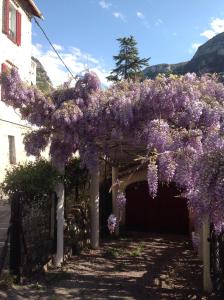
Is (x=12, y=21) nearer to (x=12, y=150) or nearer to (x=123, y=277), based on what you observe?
(x=12, y=150)

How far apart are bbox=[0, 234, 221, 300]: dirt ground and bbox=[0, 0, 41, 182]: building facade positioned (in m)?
8.22

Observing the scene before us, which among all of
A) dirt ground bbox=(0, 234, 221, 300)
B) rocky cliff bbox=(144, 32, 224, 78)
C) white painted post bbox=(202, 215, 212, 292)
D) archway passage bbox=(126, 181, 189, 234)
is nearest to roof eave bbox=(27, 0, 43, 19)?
archway passage bbox=(126, 181, 189, 234)

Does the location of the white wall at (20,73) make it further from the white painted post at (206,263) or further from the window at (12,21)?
the white painted post at (206,263)

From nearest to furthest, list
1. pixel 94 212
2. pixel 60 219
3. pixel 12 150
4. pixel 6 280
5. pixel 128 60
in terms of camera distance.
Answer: pixel 6 280 < pixel 60 219 < pixel 94 212 < pixel 12 150 < pixel 128 60

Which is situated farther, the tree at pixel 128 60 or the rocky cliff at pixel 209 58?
the rocky cliff at pixel 209 58

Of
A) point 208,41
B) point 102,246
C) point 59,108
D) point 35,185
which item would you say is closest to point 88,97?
point 59,108

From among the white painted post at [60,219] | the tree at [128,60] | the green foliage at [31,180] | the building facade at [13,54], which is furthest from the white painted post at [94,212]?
the tree at [128,60]

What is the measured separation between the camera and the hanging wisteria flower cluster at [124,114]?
7.96 meters

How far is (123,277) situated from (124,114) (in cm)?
334

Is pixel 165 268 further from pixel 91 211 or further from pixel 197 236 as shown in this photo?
pixel 91 211

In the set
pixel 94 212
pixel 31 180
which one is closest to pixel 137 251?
pixel 94 212

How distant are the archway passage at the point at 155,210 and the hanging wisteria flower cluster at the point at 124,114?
7.98 metres

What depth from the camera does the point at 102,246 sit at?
12883 millimetres

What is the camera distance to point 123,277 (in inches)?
378
